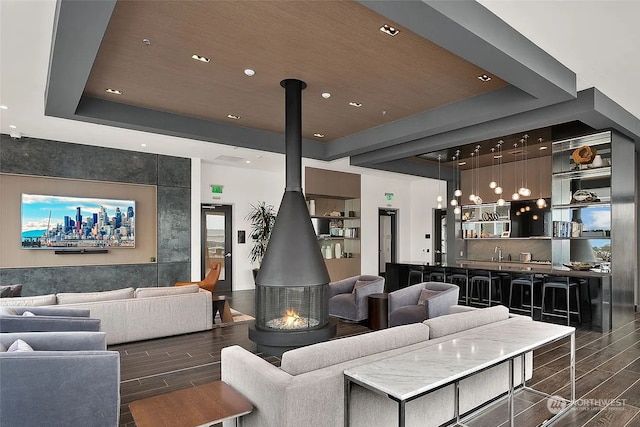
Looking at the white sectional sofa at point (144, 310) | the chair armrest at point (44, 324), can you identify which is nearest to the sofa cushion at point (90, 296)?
the white sectional sofa at point (144, 310)

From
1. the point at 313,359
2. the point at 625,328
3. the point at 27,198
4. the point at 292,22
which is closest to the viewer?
the point at 313,359

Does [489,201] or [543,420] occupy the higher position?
[489,201]

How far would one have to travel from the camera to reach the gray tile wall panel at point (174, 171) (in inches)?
336

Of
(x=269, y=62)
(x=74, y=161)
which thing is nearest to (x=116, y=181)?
(x=74, y=161)

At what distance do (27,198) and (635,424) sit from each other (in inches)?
361

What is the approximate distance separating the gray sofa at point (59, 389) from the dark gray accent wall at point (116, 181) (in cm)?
612

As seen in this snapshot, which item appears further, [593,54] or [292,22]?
[593,54]

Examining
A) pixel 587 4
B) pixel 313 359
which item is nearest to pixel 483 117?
pixel 587 4

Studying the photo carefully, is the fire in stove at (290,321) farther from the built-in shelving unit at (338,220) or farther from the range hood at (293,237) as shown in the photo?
the built-in shelving unit at (338,220)

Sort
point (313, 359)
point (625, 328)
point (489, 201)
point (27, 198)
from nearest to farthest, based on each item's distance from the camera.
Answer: point (313, 359) → point (625, 328) → point (27, 198) → point (489, 201)

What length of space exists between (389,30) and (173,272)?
23.2 feet

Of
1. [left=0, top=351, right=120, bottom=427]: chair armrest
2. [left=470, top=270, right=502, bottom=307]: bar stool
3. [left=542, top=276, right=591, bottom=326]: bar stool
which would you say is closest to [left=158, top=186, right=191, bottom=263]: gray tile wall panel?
[left=470, top=270, right=502, bottom=307]: bar stool

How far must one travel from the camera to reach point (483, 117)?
5391 millimetres

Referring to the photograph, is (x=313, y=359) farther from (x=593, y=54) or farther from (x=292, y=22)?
(x=593, y=54)
